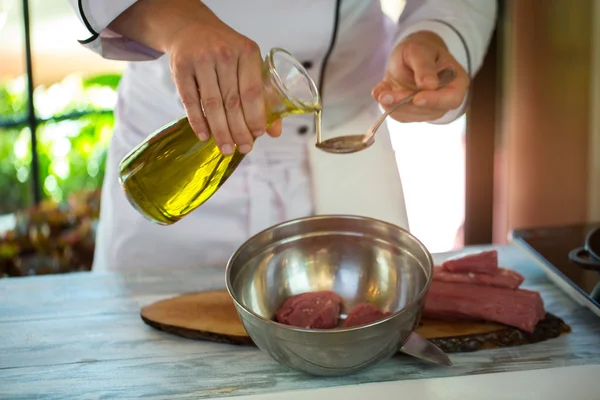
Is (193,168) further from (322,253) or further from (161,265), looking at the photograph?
(161,265)

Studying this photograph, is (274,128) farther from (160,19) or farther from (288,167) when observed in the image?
(288,167)

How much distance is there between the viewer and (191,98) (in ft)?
2.80

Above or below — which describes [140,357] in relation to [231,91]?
below

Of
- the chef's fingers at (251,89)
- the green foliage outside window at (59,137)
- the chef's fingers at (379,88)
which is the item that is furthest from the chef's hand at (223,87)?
the green foliage outside window at (59,137)

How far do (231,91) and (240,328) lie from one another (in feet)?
1.30

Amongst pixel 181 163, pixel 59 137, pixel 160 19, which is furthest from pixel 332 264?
pixel 59 137

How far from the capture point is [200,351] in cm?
104

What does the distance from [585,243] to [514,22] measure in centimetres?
112

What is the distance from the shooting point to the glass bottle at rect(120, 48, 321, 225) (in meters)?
0.88

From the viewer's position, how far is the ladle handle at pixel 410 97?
41.0 inches

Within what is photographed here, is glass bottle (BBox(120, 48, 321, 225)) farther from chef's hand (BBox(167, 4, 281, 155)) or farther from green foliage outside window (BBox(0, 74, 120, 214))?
green foliage outside window (BBox(0, 74, 120, 214))

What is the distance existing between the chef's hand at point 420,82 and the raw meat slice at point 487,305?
281 mm

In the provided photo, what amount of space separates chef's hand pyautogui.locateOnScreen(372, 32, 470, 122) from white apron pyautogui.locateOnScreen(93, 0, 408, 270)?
228mm

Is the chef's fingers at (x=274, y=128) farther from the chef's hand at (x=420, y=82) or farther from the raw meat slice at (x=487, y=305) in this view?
the raw meat slice at (x=487, y=305)
